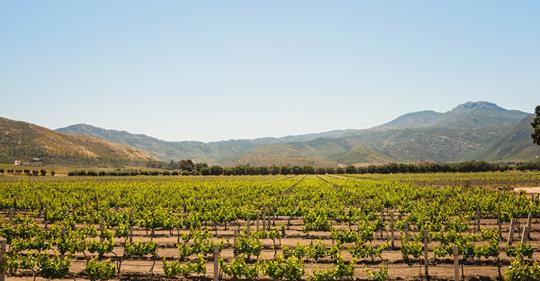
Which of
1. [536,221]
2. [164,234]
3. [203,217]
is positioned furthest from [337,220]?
[536,221]

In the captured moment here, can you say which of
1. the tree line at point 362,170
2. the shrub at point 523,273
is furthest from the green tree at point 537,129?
the tree line at point 362,170

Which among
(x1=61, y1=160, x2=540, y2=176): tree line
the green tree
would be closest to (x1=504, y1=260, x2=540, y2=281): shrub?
the green tree

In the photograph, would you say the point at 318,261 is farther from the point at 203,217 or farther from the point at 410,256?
the point at 203,217

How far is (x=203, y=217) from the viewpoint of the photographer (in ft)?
83.4

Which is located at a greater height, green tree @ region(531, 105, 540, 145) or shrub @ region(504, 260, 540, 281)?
green tree @ region(531, 105, 540, 145)

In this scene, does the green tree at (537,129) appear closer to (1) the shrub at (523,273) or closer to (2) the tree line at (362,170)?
(1) the shrub at (523,273)

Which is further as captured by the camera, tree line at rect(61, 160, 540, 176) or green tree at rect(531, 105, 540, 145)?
tree line at rect(61, 160, 540, 176)

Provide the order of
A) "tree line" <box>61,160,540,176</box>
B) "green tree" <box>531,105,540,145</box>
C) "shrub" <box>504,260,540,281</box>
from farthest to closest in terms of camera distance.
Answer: "tree line" <box>61,160,540,176</box>
"green tree" <box>531,105,540,145</box>
"shrub" <box>504,260,540,281</box>

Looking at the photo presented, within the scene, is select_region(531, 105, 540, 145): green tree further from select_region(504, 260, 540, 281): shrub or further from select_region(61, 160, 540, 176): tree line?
select_region(61, 160, 540, 176): tree line

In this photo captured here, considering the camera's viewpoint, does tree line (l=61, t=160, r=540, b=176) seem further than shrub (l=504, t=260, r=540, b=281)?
Yes

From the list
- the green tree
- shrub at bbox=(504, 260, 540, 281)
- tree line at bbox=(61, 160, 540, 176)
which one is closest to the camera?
shrub at bbox=(504, 260, 540, 281)

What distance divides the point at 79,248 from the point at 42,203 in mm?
21268

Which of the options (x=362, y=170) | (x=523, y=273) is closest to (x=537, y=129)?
(x=523, y=273)

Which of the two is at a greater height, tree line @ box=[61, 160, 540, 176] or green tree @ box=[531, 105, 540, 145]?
green tree @ box=[531, 105, 540, 145]
